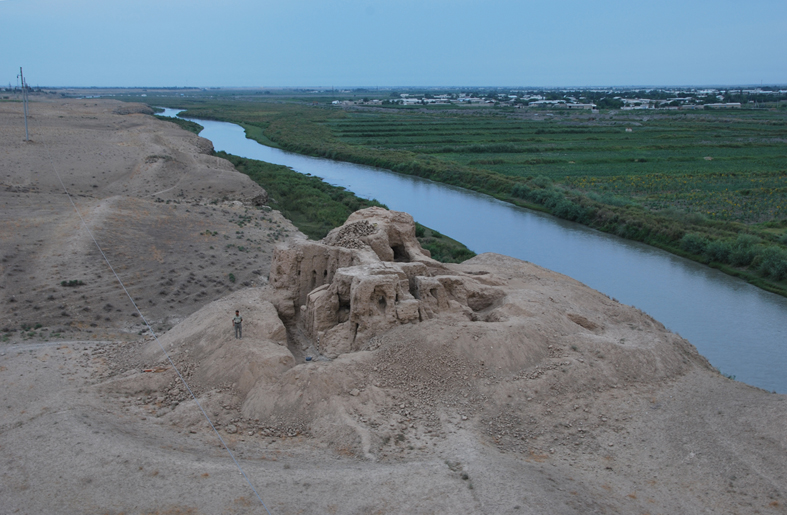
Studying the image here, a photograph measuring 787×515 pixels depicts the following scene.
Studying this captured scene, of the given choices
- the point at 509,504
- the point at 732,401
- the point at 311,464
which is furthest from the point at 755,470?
the point at 311,464

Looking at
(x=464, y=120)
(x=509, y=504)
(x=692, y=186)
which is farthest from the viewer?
(x=464, y=120)

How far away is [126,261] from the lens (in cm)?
2311

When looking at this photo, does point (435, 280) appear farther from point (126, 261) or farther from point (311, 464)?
point (126, 261)

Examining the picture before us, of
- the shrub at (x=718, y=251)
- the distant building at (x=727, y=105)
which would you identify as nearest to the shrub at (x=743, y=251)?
the shrub at (x=718, y=251)

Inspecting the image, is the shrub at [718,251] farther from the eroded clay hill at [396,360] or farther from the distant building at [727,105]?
the distant building at [727,105]

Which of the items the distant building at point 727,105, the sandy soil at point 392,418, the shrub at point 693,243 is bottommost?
the shrub at point 693,243

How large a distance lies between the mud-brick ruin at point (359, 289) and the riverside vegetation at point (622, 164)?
17.1 metres

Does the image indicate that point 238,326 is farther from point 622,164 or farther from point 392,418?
point 622,164

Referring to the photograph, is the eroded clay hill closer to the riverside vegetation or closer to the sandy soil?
the sandy soil

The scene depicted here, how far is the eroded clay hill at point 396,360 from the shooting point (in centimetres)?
1116

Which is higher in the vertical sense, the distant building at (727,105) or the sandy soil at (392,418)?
the distant building at (727,105)

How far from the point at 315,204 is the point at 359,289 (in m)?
25.5

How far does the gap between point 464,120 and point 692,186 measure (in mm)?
60606

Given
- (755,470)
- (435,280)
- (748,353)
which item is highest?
(435,280)
